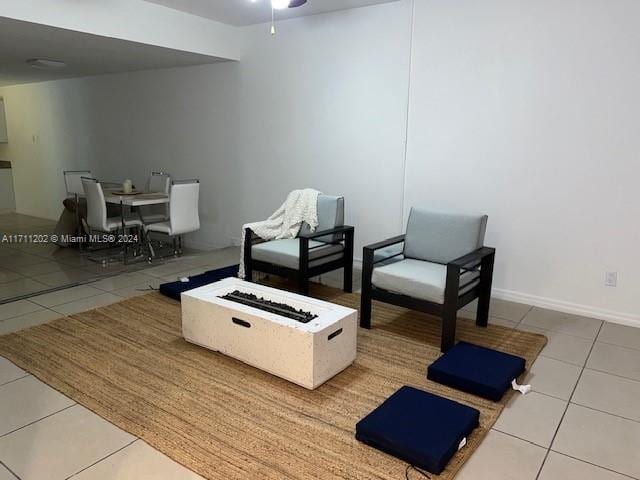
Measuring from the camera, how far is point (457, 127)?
12.7ft

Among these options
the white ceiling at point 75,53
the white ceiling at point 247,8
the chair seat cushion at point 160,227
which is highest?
the white ceiling at point 247,8

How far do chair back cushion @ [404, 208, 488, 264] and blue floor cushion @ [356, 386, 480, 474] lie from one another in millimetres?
1359

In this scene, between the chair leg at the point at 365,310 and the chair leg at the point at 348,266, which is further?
the chair leg at the point at 348,266

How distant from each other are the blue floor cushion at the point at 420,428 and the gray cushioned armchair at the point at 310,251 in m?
1.60

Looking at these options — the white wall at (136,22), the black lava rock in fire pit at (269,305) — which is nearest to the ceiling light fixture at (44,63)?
the white wall at (136,22)

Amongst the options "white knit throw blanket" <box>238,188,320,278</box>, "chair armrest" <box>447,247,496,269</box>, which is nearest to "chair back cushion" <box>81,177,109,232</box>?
"white knit throw blanket" <box>238,188,320,278</box>

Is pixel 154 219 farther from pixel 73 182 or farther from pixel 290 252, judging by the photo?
pixel 290 252

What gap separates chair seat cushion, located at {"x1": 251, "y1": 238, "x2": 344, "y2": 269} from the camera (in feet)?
12.2

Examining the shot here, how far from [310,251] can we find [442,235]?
105 centimetres

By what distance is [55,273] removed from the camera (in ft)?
14.8

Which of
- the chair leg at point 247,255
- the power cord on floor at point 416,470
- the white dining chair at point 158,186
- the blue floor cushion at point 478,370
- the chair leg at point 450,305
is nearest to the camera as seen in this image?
the power cord on floor at point 416,470

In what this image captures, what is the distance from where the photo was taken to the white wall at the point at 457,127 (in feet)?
10.9

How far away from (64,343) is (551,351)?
313 centimetres

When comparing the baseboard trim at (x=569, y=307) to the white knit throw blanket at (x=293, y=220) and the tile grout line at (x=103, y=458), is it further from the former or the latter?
the tile grout line at (x=103, y=458)
